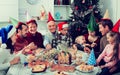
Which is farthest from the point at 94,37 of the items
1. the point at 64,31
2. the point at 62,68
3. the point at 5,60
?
the point at 5,60

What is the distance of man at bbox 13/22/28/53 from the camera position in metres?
2.40

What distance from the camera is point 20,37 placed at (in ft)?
8.04

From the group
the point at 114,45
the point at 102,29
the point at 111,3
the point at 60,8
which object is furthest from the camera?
the point at 60,8

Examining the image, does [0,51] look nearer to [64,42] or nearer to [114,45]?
[64,42]

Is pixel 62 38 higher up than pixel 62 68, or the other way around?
pixel 62 38

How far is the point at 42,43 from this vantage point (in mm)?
2453

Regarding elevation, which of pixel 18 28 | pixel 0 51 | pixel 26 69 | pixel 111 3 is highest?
pixel 111 3

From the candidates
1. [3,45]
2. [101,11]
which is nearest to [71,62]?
[3,45]

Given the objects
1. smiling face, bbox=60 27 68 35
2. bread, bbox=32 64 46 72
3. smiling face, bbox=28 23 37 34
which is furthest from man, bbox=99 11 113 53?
smiling face, bbox=28 23 37 34

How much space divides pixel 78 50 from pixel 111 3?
1.51 meters

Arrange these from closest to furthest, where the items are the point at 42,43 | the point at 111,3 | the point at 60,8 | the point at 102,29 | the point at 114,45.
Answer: the point at 114,45
the point at 102,29
the point at 42,43
the point at 111,3
the point at 60,8

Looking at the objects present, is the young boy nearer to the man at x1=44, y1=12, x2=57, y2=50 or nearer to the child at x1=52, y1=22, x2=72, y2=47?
the child at x1=52, y1=22, x2=72, y2=47

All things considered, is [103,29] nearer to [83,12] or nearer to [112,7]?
[83,12]

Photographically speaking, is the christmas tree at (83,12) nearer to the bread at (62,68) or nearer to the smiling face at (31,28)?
the smiling face at (31,28)
